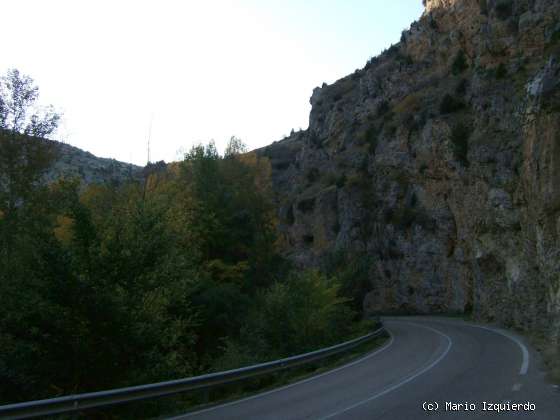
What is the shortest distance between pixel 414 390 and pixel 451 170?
101 feet

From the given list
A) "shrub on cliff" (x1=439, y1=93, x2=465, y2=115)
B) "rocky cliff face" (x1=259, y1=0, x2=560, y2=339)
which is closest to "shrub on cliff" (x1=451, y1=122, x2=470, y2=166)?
"rocky cliff face" (x1=259, y1=0, x2=560, y2=339)

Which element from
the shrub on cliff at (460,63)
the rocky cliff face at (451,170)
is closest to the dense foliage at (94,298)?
the rocky cliff face at (451,170)

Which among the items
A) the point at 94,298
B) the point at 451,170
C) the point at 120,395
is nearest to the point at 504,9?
the point at 451,170

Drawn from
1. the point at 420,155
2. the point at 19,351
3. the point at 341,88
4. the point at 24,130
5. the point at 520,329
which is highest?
the point at 341,88

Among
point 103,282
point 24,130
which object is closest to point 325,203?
point 24,130

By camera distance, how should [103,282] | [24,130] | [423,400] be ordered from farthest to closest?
[24,130] < [103,282] < [423,400]

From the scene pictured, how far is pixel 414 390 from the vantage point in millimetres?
10836

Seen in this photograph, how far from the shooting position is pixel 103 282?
1266 centimetres

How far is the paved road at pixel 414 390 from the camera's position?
8742 mm

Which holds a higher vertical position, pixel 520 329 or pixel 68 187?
pixel 68 187

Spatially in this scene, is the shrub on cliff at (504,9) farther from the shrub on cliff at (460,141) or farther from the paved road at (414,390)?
the paved road at (414,390)

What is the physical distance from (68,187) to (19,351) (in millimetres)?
6182

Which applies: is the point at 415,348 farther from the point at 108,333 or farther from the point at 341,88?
the point at 341,88

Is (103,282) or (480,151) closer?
(103,282)
